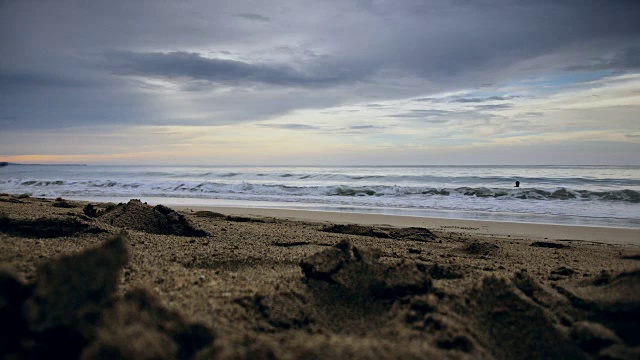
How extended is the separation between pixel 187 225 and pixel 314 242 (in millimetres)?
1439

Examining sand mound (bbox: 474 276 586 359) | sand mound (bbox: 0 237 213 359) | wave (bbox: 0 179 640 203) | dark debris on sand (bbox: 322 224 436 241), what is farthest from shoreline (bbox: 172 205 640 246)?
sand mound (bbox: 0 237 213 359)

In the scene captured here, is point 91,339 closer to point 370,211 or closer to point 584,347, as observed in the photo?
point 584,347

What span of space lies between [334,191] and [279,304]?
16.9 metres

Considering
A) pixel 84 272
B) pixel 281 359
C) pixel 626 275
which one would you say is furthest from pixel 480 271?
pixel 84 272

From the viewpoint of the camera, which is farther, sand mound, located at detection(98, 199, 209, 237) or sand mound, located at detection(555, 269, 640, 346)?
sand mound, located at detection(98, 199, 209, 237)

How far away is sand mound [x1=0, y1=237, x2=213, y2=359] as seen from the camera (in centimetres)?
151

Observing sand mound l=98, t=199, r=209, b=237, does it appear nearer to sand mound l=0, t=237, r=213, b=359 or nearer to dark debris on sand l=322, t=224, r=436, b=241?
dark debris on sand l=322, t=224, r=436, b=241

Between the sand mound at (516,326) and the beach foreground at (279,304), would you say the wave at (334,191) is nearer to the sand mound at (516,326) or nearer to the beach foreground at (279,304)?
the beach foreground at (279,304)

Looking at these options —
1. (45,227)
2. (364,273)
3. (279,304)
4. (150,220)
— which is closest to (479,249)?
(364,273)

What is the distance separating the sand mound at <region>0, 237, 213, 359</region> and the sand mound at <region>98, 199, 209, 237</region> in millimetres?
3243

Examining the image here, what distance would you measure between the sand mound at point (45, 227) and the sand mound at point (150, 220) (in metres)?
0.70

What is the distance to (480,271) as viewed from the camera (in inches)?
135

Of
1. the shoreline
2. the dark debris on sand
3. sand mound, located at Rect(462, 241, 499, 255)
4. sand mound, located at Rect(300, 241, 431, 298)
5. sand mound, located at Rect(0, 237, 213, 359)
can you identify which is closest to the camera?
sand mound, located at Rect(0, 237, 213, 359)

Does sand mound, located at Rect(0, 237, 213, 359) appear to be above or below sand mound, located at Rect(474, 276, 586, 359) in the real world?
above
